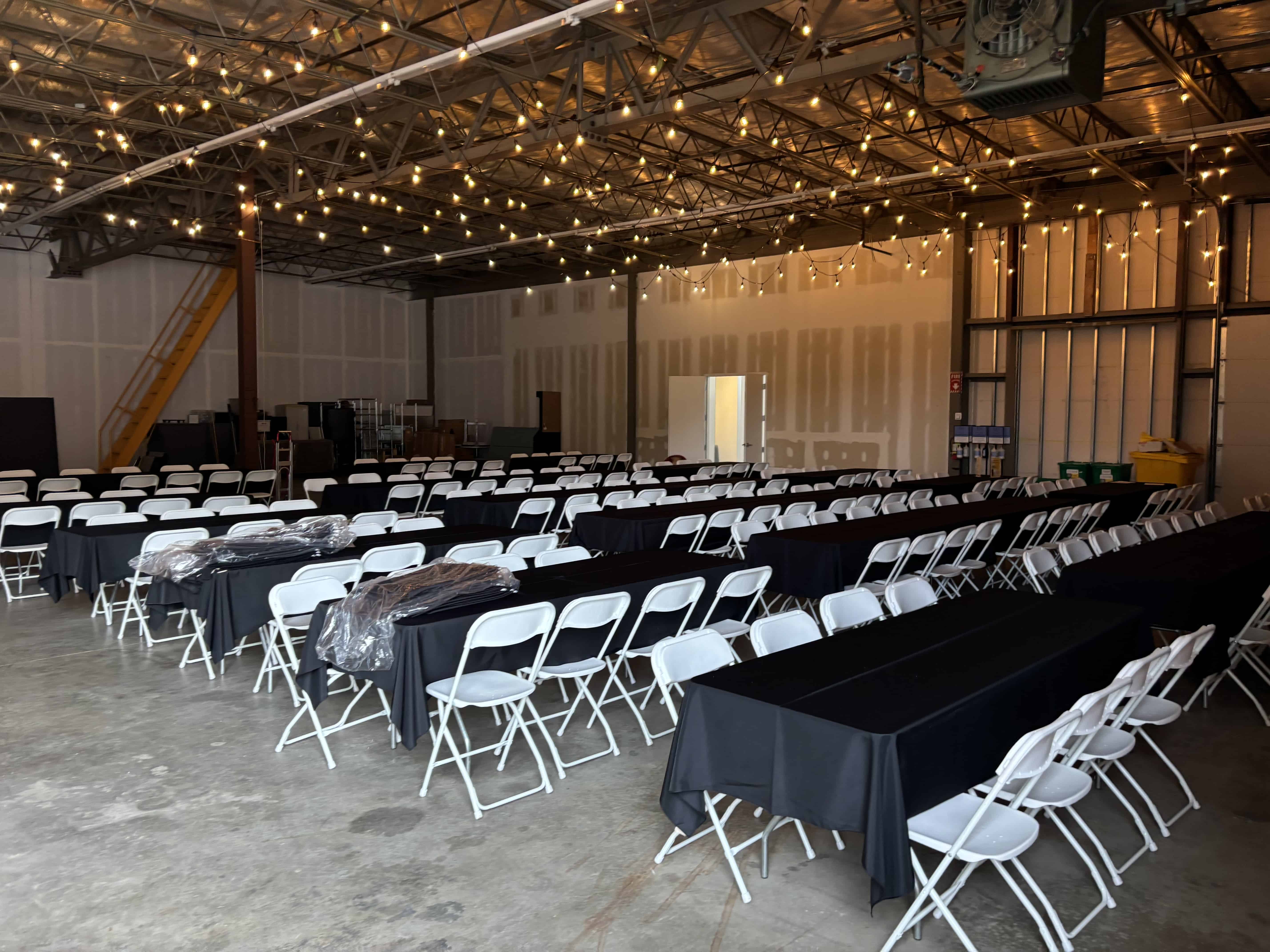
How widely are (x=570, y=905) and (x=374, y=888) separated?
63cm

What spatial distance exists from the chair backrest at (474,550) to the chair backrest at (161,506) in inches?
125

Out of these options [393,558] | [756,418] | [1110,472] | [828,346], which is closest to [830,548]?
[393,558]

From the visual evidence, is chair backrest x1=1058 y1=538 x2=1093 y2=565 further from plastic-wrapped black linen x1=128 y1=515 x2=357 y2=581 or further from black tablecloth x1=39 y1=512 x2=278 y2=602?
black tablecloth x1=39 y1=512 x2=278 y2=602

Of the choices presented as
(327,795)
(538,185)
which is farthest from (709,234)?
(327,795)

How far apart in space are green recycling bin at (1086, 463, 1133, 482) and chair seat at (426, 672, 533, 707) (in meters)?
10.9

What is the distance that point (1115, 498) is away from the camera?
9.30 metres

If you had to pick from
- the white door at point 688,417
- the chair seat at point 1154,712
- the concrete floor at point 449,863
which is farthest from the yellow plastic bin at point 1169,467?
the chair seat at point 1154,712

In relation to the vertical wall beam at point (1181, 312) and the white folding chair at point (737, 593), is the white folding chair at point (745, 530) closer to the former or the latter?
the white folding chair at point (737, 593)

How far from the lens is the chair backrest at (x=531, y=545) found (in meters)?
5.67

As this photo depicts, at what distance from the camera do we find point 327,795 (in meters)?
3.54

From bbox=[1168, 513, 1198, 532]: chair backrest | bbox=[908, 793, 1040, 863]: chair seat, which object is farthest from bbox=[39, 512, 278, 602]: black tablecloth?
bbox=[1168, 513, 1198, 532]: chair backrest

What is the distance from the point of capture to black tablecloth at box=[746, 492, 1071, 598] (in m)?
5.91

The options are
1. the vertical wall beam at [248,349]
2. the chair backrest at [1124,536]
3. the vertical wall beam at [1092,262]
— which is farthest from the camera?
the vertical wall beam at [1092,262]

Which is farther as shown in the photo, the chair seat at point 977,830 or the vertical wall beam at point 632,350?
the vertical wall beam at point 632,350
